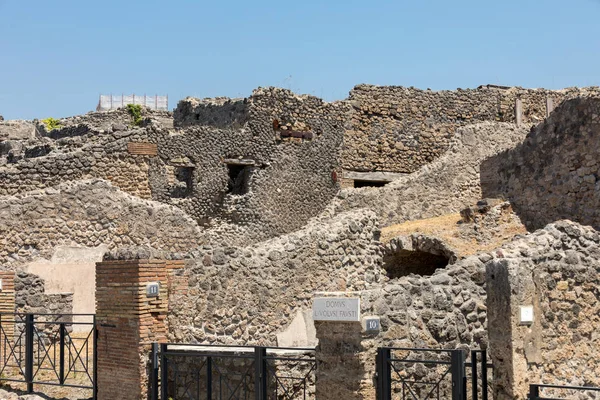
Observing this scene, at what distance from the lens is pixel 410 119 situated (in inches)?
990

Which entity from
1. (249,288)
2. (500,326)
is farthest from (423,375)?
(249,288)

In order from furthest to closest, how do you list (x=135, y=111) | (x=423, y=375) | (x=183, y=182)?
(x=135, y=111) < (x=183, y=182) < (x=423, y=375)

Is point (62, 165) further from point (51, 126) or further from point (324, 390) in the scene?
point (51, 126)

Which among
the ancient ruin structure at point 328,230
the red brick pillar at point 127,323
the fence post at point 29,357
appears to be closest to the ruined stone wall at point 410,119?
the ancient ruin structure at point 328,230

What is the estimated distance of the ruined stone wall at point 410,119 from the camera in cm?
2445

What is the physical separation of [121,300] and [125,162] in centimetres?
916

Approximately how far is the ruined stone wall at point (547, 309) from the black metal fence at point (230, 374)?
241 centimetres

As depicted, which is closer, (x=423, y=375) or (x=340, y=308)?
(x=340, y=308)

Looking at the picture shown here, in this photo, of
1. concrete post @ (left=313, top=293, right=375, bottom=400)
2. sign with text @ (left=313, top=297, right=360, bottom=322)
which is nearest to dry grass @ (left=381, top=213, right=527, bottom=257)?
concrete post @ (left=313, top=293, right=375, bottom=400)

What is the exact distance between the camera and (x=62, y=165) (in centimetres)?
1912

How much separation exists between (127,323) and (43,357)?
2713 mm

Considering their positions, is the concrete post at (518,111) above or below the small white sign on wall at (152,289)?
above

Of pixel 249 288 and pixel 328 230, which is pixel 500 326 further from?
pixel 328 230

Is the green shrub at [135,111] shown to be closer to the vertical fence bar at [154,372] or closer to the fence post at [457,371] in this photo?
the vertical fence bar at [154,372]
